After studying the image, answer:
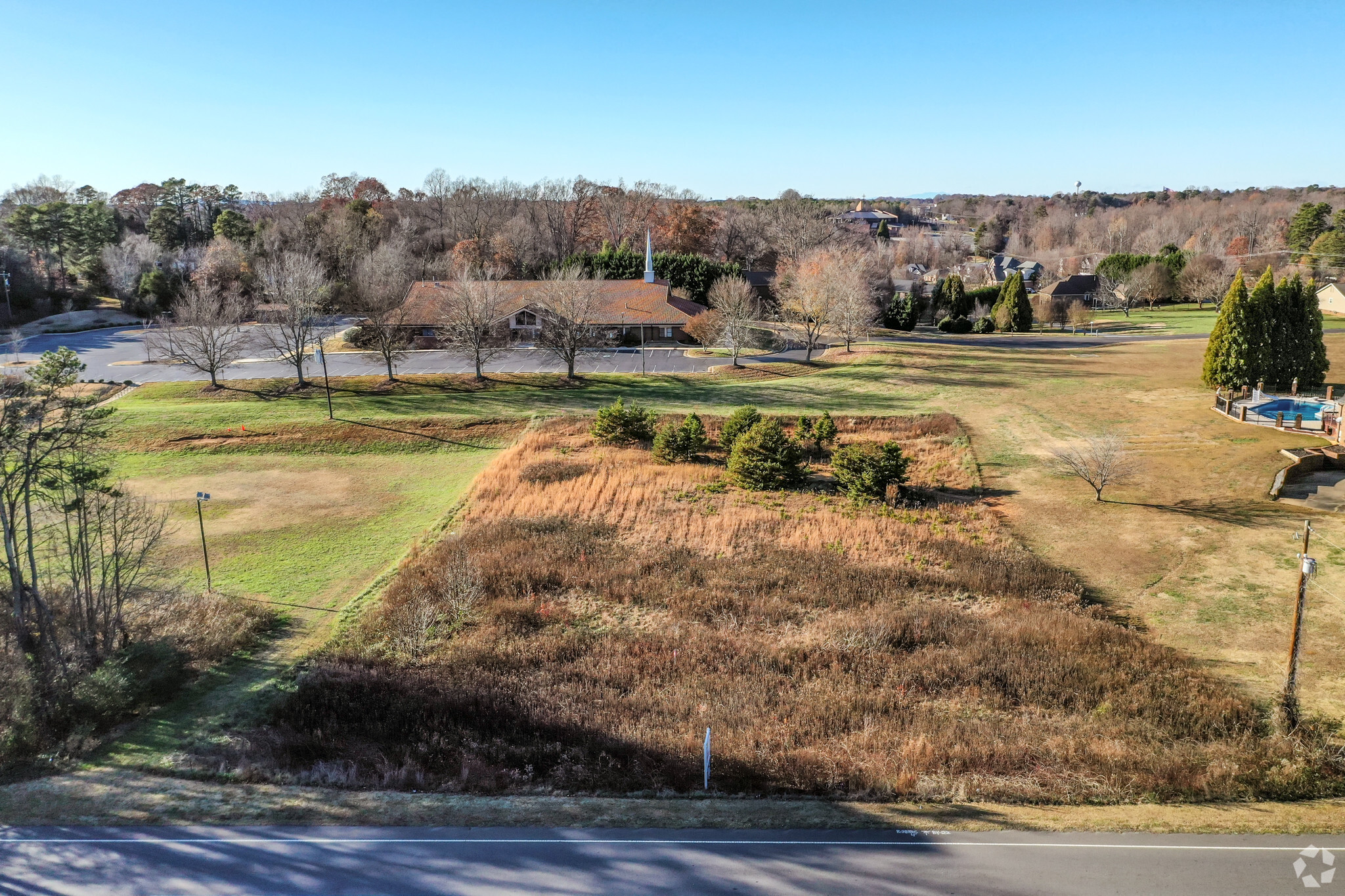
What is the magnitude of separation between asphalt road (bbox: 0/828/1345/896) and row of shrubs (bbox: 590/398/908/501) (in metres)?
15.8

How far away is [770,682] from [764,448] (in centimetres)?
1316

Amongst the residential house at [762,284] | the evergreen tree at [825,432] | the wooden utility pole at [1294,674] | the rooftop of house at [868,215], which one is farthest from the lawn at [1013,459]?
the rooftop of house at [868,215]

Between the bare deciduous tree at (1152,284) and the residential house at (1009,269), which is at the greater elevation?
the residential house at (1009,269)

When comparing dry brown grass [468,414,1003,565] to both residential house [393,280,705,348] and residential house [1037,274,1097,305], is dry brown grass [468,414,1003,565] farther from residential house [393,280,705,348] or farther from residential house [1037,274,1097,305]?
residential house [1037,274,1097,305]

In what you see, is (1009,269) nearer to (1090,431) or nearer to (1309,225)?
(1309,225)

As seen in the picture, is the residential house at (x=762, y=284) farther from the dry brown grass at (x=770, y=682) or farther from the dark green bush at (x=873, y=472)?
the dry brown grass at (x=770, y=682)

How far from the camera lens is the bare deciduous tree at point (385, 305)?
41844 mm

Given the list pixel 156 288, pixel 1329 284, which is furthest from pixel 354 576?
pixel 1329 284

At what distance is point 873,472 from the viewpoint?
25672 millimetres

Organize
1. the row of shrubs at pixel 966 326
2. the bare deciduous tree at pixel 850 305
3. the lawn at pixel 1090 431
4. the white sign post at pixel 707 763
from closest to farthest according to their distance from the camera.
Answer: the white sign post at pixel 707 763 → the lawn at pixel 1090 431 → the bare deciduous tree at pixel 850 305 → the row of shrubs at pixel 966 326

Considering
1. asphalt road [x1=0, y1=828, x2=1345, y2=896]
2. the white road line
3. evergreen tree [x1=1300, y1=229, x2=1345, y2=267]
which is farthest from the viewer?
evergreen tree [x1=1300, y1=229, x2=1345, y2=267]

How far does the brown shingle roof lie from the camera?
52.0 meters

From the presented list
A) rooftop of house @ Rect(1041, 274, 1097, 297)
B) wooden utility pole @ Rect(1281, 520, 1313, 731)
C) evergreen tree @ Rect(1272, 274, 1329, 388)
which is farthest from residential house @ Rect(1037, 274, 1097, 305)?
wooden utility pole @ Rect(1281, 520, 1313, 731)

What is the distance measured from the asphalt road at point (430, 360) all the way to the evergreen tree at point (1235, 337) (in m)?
16.5
